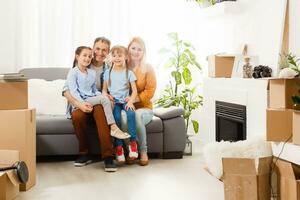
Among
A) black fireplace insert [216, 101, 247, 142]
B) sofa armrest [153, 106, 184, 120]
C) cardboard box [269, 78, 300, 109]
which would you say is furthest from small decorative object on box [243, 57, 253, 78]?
cardboard box [269, 78, 300, 109]

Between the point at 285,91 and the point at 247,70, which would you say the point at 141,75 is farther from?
the point at 285,91

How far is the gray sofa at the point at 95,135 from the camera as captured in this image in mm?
4395

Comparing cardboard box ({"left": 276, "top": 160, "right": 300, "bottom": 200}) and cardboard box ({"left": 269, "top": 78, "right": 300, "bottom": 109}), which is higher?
cardboard box ({"left": 269, "top": 78, "right": 300, "bottom": 109})

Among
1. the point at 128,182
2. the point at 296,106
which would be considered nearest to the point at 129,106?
the point at 128,182

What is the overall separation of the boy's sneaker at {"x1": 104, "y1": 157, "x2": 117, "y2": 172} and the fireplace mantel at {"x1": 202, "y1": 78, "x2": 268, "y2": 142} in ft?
3.69

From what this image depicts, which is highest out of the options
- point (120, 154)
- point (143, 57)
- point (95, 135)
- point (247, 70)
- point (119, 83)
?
point (143, 57)

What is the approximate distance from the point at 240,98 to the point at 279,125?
126 centimetres

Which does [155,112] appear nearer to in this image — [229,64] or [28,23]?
[229,64]

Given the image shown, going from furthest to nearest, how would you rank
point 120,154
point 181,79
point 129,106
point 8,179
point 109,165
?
1. point 181,79
2. point 129,106
3. point 120,154
4. point 109,165
5. point 8,179

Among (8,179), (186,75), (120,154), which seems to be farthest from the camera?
(186,75)

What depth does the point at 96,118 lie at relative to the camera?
4254mm

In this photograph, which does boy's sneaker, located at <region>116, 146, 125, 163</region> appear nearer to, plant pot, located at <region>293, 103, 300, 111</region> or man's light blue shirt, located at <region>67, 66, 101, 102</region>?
man's light blue shirt, located at <region>67, 66, 101, 102</region>

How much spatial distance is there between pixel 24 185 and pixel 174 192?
1000 millimetres

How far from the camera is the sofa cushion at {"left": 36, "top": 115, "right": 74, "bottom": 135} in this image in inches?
172
